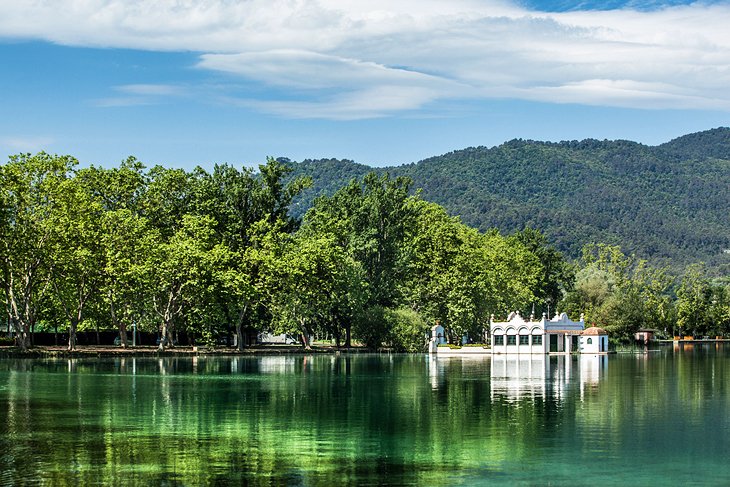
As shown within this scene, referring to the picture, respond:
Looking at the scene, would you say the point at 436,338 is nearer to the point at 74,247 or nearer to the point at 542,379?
the point at 74,247

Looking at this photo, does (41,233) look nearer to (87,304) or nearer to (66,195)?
(66,195)

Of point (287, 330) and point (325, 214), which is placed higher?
point (325, 214)

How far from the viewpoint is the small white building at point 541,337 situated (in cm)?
12388

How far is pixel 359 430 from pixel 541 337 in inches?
3496

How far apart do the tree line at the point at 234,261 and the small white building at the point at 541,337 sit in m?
4.78

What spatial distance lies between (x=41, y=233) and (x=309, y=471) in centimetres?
6935

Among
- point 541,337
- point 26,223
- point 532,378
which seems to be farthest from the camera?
point 541,337

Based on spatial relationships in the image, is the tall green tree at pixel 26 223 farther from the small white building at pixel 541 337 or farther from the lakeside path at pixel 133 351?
the small white building at pixel 541 337

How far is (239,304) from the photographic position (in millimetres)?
109750

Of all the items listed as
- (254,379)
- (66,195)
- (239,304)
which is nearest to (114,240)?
(66,195)

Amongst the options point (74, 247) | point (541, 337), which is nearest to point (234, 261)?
point (74, 247)

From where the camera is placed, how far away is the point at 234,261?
11025 cm

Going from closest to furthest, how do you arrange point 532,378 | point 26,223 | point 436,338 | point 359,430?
point 359,430, point 532,378, point 26,223, point 436,338

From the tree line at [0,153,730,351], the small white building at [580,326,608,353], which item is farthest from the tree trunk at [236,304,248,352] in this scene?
the small white building at [580,326,608,353]
